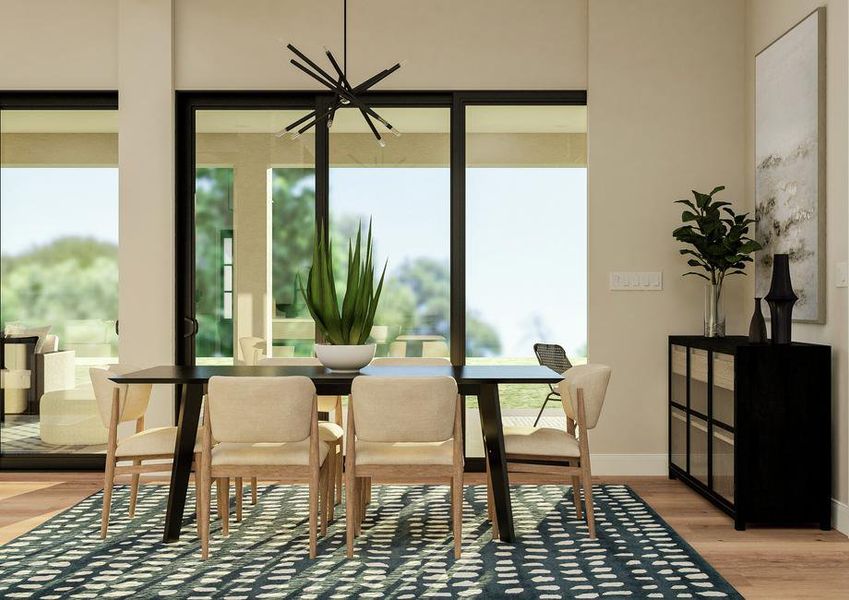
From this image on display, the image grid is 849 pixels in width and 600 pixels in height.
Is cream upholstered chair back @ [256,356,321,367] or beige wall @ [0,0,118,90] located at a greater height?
beige wall @ [0,0,118,90]

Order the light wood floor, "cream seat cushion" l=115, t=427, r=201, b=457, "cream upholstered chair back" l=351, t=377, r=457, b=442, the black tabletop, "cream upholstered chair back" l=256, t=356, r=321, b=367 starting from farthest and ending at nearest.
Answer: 1. "cream upholstered chair back" l=256, t=356, r=321, b=367
2. "cream seat cushion" l=115, t=427, r=201, b=457
3. the black tabletop
4. "cream upholstered chair back" l=351, t=377, r=457, b=442
5. the light wood floor

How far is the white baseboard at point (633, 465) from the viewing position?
6168 millimetres

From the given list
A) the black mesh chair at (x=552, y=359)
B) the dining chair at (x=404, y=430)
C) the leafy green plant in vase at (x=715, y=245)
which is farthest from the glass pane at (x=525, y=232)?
the dining chair at (x=404, y=430)

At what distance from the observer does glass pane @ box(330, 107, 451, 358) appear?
6.40m

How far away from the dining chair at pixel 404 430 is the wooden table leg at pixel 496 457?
335 millimetres

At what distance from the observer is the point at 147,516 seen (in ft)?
16.1

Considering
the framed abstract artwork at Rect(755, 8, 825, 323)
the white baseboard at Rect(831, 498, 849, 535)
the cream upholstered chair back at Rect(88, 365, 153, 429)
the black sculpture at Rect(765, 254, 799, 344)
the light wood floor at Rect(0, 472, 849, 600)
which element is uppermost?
the framed abstract artwork at Rect(755, 8, 825, 323)

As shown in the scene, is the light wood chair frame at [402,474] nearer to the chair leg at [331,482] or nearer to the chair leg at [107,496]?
the chair leg at [331,482]

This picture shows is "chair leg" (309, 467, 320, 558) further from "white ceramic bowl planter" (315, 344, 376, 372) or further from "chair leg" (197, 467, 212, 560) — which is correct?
"white ceramic bowl planter" (315, 344, 376, 372)

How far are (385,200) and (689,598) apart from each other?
3.73m

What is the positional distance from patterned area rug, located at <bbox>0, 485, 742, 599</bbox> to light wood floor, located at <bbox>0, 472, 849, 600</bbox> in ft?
0.41

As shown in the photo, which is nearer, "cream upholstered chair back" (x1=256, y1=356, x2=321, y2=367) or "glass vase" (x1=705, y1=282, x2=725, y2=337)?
"cream upholstered chair back" (x1=256, y1=356, x2=321, y2=367)

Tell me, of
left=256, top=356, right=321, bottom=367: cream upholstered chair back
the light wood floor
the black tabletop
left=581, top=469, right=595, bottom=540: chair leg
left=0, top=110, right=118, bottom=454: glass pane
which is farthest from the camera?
left=0, top=110, right=118, bottom=454: glass pane

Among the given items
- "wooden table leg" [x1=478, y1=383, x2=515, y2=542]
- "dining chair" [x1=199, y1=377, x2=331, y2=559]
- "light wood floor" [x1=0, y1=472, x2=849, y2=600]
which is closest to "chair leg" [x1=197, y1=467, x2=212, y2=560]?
"dining chair" [x1=199, y1=377, x2=331, y2=559]
